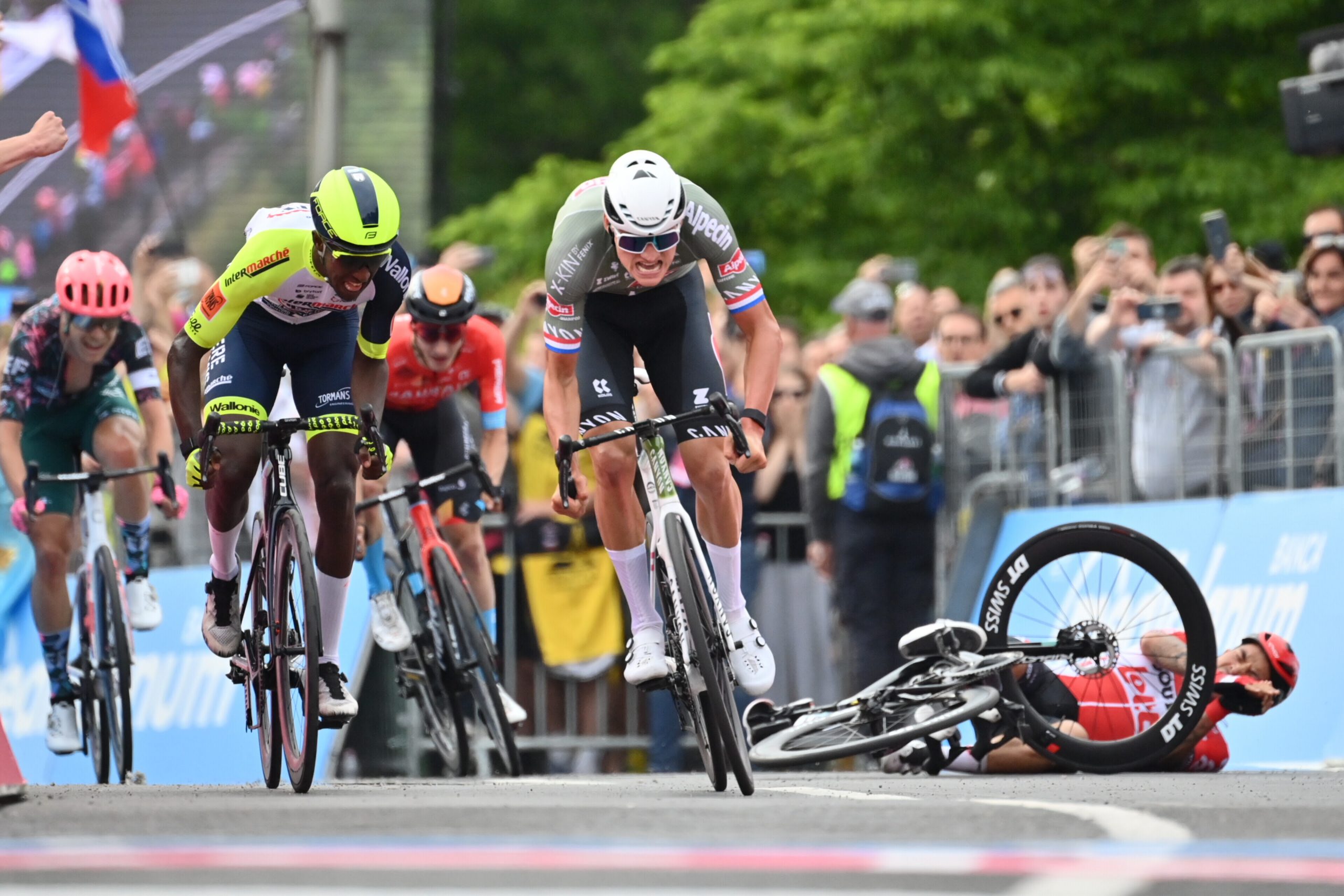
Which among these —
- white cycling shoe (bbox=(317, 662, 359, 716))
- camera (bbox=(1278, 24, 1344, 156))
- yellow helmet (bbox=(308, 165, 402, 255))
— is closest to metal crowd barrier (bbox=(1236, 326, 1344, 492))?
camera (bbox=(1278, 24, 1344, 156))

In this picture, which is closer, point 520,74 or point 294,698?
point 294,698

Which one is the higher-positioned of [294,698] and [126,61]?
[126,61]

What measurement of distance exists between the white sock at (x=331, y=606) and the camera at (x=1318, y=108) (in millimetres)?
5114

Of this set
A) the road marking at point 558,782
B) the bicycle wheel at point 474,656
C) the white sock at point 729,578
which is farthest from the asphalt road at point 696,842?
the bicycle wheel at point 474,656

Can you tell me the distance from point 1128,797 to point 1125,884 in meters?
2.58

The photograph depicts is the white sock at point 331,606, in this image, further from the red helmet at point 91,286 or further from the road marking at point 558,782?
the red helmet at point 91,286

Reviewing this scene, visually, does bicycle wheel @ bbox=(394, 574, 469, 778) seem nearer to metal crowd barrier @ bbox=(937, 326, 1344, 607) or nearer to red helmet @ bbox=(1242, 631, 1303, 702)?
metal crowd barrier @ bbox=(937, 326, 1344, 607)

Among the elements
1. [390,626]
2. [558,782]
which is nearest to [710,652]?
[558,782]

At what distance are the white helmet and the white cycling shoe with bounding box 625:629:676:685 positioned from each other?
1470 millimetres

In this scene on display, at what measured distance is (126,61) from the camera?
2083 centimetres

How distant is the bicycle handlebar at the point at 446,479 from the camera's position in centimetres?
1170

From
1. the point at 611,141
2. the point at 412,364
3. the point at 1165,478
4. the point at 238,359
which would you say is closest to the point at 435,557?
the point at 412,364

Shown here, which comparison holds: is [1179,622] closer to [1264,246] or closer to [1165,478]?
[1165,478]

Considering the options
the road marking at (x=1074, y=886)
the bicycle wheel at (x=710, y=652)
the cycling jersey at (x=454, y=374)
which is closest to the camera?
the road marking at (x=1074, y=886)
